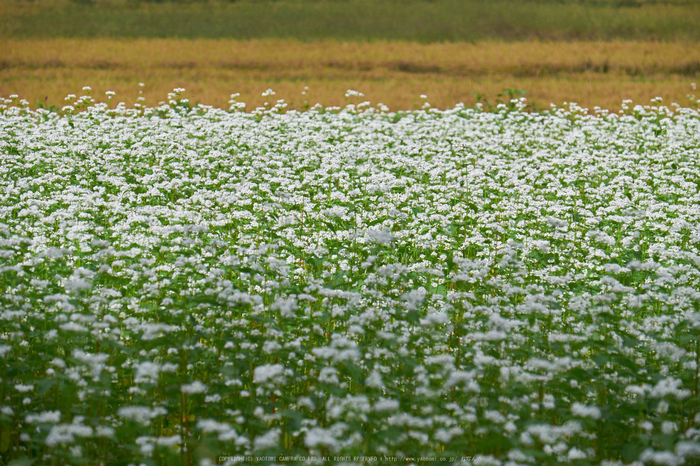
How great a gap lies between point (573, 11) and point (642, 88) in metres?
19.8

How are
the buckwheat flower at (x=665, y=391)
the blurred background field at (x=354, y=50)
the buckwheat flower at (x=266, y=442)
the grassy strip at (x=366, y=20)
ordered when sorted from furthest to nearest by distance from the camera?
1. the grassy strip at (x=366, y=20)
2. the blurred background field at (x=354, y=50)
3. the buckwheat flower at (x=665, y=391)
4. the buckwheat flower at (x=266, y=442)

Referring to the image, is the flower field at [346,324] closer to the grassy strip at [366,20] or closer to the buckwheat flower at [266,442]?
the buckwheat flower at [266,442]

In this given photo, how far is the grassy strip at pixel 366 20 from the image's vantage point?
A: 37.6 meters

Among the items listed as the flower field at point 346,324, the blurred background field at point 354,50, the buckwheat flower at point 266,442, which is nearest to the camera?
the buckwheat flower at point 266,442

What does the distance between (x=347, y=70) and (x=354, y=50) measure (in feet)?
12.6

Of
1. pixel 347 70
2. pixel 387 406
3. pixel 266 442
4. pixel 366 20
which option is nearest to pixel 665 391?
pixel 387 406

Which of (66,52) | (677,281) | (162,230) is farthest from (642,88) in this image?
(66,52)

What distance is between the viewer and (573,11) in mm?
40969

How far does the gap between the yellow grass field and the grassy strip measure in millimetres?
3272

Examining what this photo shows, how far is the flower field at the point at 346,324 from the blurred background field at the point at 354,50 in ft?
37.6

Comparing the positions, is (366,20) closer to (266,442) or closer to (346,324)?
(346,324)

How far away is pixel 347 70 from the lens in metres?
30.2

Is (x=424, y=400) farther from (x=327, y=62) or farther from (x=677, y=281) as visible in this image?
(x=327, y=62)

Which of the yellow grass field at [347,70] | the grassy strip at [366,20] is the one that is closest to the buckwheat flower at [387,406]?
the yellow grass field at [347,70]
